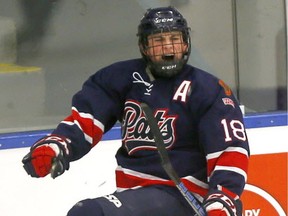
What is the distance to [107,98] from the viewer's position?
2.84 metres

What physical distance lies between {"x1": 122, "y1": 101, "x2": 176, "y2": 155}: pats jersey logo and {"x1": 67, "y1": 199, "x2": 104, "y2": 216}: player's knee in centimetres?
32

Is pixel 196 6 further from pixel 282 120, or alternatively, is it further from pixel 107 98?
pixel 107 98

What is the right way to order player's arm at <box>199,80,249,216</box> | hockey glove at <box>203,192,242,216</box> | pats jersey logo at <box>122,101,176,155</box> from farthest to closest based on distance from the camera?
pats jersey logo at <box>122,101,176,155</box>
player's arm at <box>199,80,249,216</box>
hockey glove at <box>203,192,242,216</box>

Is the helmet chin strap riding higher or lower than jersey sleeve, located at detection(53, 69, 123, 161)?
higher

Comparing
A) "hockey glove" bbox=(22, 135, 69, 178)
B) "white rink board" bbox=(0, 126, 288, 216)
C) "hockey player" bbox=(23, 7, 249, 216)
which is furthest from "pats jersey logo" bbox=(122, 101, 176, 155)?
"white rink board" bbox=(0, 126, 288, 216)

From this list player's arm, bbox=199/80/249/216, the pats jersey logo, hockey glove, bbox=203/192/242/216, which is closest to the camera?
hockey glove, bbox=203/192/242/216

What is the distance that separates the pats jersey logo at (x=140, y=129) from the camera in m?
2.72

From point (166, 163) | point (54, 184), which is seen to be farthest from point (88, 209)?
point (54, 184)

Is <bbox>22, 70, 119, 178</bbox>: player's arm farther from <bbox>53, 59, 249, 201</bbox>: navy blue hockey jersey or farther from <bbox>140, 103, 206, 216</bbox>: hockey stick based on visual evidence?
<bbox>140, 103, 206, 216</bbox>: hockey stick

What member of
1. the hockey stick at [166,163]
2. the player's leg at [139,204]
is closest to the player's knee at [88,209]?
the player's leg at [139,204]

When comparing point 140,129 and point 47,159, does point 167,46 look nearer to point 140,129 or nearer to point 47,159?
point 140,129

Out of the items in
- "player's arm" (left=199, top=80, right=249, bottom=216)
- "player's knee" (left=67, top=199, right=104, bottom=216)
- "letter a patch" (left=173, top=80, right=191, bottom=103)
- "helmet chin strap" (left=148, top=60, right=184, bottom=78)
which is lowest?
"player's knee" (left=67, top=199, right=104, bottom=216)

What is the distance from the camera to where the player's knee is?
249cm

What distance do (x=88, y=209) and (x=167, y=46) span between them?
1.95 feet
